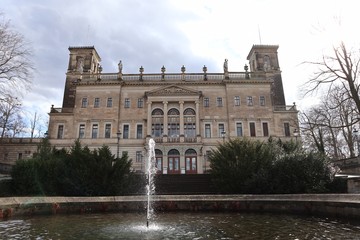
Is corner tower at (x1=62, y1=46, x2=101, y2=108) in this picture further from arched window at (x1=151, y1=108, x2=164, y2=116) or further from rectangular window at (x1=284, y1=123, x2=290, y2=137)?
rectangular window at (x1=284, y1=123, x2=290, y2=137)

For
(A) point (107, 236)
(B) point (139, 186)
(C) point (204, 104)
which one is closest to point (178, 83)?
Answer: (C) point (204, 104)

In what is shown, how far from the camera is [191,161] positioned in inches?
1615

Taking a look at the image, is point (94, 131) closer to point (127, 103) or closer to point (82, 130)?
point (82, 130)

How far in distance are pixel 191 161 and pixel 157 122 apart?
857 cm

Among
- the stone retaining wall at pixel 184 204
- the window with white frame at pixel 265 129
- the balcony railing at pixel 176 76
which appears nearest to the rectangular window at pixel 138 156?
the balcony railing at pixel 176 76

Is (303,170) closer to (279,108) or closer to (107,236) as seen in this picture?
(107,236)

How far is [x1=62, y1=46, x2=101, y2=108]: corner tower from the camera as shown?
51.3 meters

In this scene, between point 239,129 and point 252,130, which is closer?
point 252,130

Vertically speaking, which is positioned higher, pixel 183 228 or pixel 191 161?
pixel 191 161

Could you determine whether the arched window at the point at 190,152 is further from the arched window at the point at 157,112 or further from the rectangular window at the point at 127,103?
the rectangular window at the point at 127,103

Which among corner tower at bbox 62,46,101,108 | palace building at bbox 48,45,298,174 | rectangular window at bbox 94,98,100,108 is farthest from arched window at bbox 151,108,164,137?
corner tower at bbox 62,46,101,108

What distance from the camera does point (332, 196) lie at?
11.2 metres

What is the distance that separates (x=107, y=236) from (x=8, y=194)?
39.6 ft

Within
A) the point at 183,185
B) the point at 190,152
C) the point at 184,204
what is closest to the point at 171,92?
the point at 190,152
